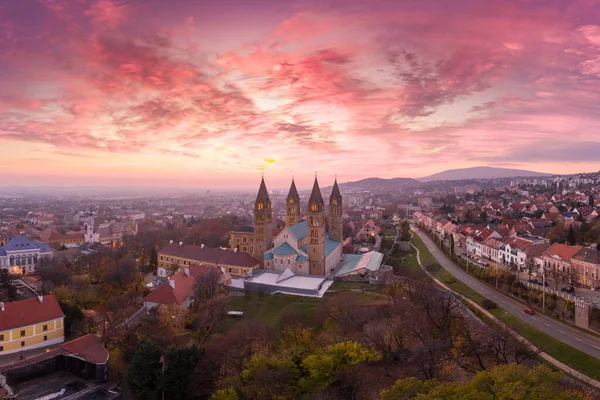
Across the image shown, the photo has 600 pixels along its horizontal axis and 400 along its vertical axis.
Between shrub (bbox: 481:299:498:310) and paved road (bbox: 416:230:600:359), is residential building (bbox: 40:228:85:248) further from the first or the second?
shrub (bbox: 481:299:498:310)

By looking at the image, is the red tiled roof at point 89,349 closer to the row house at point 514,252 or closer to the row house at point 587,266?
the row house at point 587,266

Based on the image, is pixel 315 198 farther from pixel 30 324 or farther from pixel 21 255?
pixel 21 255

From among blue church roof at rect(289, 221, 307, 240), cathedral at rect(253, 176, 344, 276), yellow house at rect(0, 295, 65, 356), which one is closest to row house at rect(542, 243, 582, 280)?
cathedral at rect(253, 176, 344, 276)

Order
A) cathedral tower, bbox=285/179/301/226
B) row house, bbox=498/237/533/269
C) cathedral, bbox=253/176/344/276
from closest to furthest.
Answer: cathedral, bbox=253/176/344/276
row house, bbox=498/237/533/269
cathedral tower, bbox=285/179/301/226

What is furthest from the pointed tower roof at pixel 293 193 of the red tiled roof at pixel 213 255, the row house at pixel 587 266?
the row house at pixel 587 266

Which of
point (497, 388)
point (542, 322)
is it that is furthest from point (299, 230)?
point (497, 388)

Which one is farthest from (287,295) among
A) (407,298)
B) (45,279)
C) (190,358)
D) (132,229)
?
(132,229)

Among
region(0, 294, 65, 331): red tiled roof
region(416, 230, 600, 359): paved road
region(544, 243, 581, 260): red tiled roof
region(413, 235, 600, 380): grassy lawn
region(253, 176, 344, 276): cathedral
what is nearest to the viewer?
region(413, 235, 600, 380): grassy lawn
